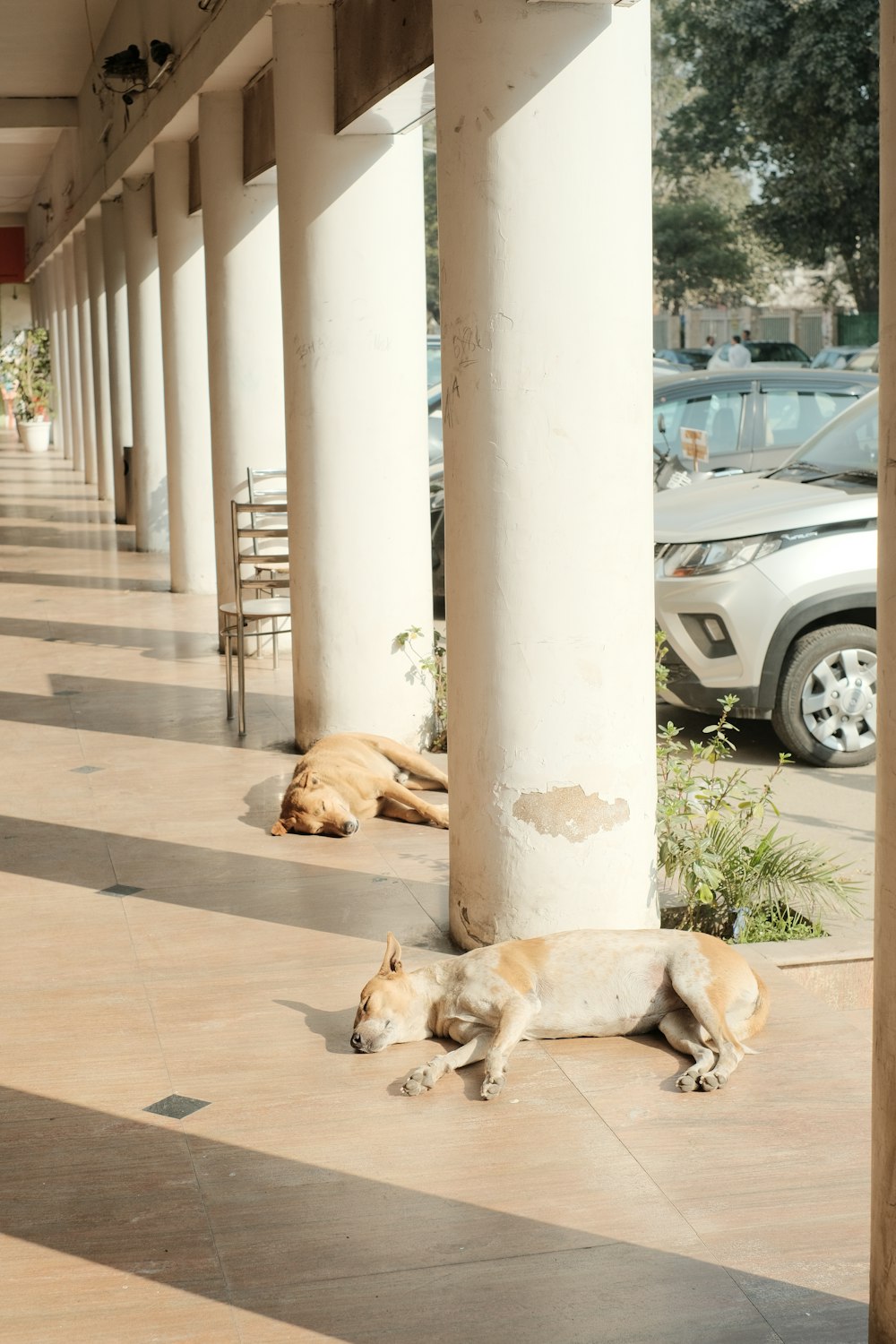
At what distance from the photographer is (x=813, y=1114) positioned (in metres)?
4.01

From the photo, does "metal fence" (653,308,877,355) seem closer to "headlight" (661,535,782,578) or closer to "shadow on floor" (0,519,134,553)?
"shadow on floor" (0,519,134,553)

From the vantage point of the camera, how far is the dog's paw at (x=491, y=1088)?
13.6ft

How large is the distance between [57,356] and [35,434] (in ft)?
6.59

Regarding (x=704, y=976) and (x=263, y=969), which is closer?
(x=704, y=976)

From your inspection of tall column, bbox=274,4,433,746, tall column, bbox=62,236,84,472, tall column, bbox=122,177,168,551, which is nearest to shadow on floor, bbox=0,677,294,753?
tall column, bbox=274,4,433,746

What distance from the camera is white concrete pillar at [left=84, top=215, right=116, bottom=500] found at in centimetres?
2052

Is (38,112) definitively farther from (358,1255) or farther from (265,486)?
(358,1255)

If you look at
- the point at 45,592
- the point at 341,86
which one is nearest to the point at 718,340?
the point at 45,592

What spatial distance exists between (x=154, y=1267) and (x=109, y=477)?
18867 millimetres

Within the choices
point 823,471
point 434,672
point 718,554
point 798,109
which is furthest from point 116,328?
point 798,109

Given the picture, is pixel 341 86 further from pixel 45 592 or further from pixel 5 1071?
pixel 45 592

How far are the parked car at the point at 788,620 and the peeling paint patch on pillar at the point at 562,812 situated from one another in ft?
9.27

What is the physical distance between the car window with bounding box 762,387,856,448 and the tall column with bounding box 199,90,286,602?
3.56 m

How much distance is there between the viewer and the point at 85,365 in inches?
949
